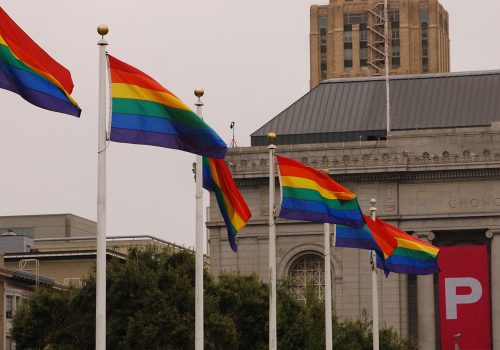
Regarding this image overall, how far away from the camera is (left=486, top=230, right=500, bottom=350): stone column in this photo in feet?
462

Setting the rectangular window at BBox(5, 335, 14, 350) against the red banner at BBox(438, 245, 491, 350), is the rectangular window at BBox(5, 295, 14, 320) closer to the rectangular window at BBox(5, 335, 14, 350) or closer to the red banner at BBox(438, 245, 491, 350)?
the rectangular window at BBox(5, 335, 14, 350)

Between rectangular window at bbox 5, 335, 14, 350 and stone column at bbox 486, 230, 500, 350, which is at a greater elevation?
stone column at bbox 486, 230, 500, 350

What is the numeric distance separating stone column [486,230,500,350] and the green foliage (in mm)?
30042

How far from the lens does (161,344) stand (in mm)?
98000

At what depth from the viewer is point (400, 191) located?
14400 cm

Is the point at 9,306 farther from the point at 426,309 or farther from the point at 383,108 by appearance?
the point at 383,108

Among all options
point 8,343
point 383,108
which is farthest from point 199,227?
point 383,108

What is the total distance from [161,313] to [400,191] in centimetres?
4884

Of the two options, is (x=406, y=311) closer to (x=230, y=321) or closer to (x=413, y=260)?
(x=230, y=321)

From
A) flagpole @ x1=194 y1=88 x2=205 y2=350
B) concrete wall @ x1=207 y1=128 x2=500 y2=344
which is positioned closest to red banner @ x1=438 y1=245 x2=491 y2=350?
concrete wall @ x1=207 y1=128 x2=500 y2=344

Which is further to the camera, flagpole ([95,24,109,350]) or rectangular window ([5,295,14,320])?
rectangular window ([5,295,14,320])

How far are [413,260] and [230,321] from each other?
14058 mm

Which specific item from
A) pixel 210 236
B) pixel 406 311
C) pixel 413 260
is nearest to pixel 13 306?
pixel 210 236

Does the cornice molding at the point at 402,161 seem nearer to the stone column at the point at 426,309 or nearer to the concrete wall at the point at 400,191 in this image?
the concrete wall at the point at 400,191
